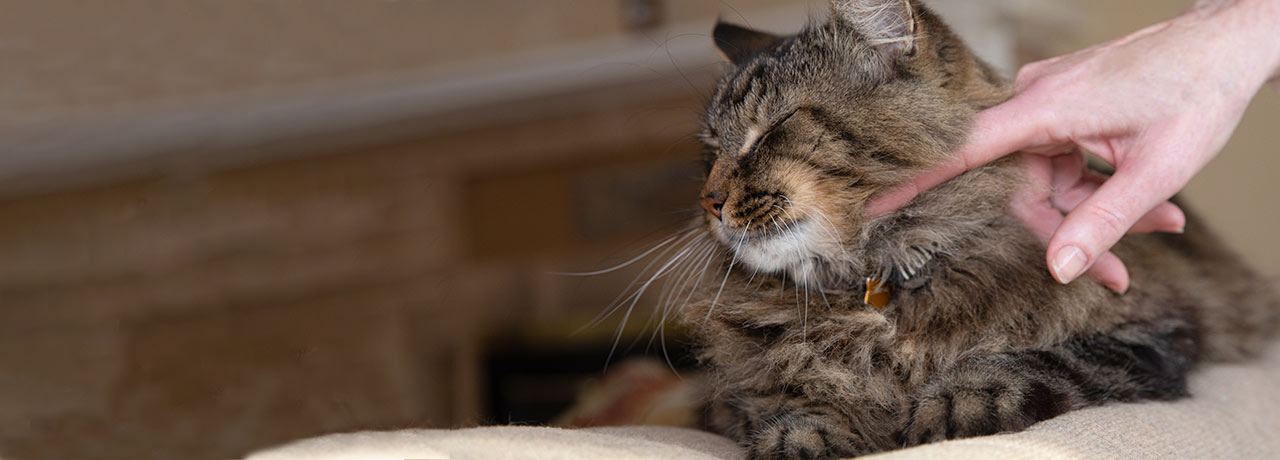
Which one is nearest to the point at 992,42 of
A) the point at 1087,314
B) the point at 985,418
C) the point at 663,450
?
the point at 1087,314

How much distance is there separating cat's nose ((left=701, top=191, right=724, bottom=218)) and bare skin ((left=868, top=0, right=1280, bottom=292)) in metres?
0.19

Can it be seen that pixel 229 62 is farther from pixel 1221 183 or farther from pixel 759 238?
pixel 1221 183

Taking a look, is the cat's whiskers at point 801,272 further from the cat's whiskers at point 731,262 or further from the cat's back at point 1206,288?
the cat's back at point 1206,288

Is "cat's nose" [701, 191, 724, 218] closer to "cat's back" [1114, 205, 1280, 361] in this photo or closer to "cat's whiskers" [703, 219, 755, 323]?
"cat's whiskers" [703, 219, 755, 323]

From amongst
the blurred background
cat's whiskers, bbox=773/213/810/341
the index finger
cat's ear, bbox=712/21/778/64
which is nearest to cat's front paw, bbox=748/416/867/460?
cat's whiskers, bbox=773/213/810/341

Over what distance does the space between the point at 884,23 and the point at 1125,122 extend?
325 mm

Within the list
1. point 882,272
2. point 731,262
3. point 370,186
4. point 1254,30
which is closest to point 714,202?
point 731,262

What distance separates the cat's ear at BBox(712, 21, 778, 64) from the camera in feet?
4.88

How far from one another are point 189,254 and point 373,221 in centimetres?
93

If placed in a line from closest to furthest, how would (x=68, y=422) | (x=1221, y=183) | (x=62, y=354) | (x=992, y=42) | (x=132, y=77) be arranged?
(x=68, y=422), (x=132, y=77), (x=62, y=354), (x=992, y=42), (x=1221, y=183)

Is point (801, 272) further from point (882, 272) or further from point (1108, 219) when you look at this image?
point (1108, 219)

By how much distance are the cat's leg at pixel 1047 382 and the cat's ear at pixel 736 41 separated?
2.13 feet

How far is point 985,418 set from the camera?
94 centimetres

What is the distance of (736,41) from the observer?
4.93 ft
